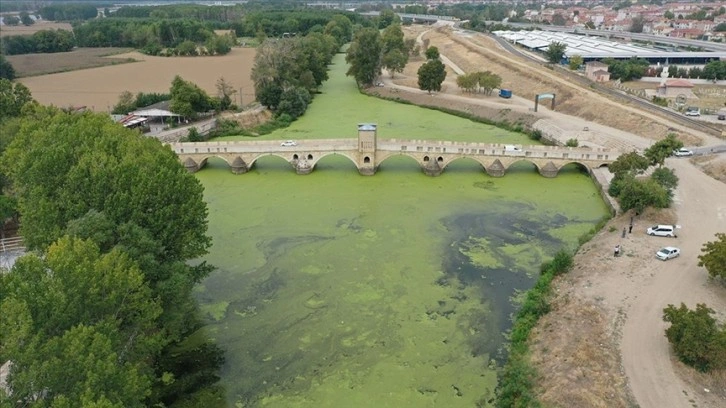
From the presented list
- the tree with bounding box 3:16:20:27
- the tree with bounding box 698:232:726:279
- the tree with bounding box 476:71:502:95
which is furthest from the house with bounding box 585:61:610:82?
the tree with bounding box 3:16:20:27

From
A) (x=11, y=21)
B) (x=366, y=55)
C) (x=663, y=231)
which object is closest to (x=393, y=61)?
(x=366, y=55)

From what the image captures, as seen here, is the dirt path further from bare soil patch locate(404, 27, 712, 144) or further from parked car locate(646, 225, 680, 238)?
bare soil patch locate(404, 27, 712, 144)

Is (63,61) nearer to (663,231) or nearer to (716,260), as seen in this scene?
(663,231)

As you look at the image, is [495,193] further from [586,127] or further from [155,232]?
[155,232]

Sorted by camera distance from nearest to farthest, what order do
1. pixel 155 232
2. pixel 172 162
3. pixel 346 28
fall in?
1. pixel 155 232
2. pixel 172 162
3. pixel 346 28

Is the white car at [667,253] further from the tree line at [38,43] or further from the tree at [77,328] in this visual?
the tree line at [38,43]

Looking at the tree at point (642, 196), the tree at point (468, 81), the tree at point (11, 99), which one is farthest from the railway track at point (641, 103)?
the tree at point (11, 99)

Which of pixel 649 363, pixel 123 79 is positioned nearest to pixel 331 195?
pixel 649 363
